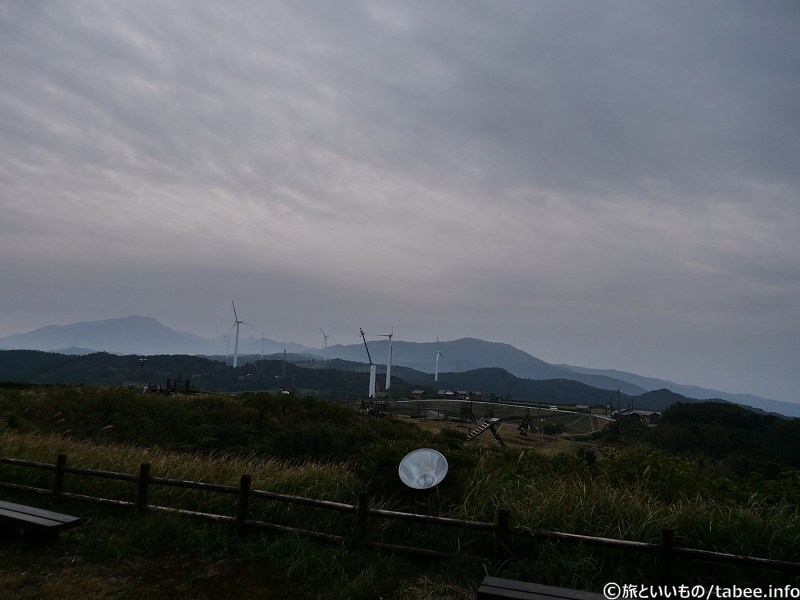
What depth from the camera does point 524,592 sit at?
5281mm

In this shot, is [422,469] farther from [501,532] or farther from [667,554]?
[667,554]

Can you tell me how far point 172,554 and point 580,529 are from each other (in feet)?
18.4

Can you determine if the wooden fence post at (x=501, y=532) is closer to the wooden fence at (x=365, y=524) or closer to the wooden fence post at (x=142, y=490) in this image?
the wooden fence at (x=365, y=524)

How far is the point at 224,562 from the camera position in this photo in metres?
6.72

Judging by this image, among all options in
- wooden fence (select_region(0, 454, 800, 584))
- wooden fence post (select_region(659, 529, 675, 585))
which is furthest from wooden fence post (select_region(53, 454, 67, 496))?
wooden fence post (select_region(659, 529, 675, 585))

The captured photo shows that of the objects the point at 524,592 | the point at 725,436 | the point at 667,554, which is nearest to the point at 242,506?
the point at 524,592

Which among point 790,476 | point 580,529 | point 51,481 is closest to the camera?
point 580,529

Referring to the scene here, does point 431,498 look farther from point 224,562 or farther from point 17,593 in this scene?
point 17,593

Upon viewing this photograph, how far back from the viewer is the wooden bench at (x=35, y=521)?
268 inches

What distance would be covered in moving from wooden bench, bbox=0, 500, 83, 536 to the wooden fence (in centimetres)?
107

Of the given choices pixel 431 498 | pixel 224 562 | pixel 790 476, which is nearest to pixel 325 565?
pixel 224 562

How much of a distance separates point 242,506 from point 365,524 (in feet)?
6.17

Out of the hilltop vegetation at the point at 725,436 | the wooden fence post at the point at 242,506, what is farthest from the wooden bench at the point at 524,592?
the hilltop vegetation at the point at 725,436

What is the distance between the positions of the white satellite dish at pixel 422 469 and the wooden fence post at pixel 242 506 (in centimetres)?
227
